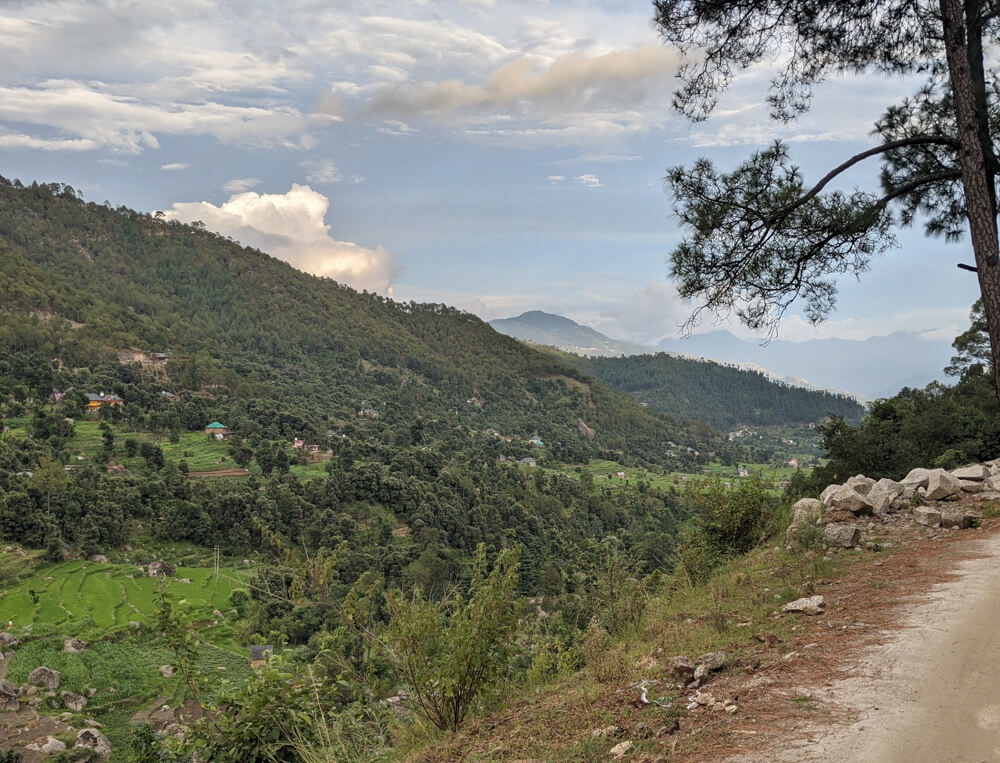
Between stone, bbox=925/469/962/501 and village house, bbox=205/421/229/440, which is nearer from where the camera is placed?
stone, bbox=925/469/962/501

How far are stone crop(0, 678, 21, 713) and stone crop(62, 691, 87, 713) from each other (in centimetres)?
185

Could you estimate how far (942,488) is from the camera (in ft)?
20.8

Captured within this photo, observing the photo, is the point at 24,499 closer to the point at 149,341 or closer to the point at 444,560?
the point at 444,560

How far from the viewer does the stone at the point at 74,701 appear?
81.6 feet

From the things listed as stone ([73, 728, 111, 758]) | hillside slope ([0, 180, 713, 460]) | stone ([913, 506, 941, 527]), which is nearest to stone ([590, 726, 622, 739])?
stone ([913, 506, 941, 527])

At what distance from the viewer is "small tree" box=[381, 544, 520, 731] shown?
3.67 m

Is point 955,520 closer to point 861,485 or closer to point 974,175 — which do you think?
point 861,485

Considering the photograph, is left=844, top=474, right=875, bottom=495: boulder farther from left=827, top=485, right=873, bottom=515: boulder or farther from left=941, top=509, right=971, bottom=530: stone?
left=941, top=509, right=971, bottom=530: stone

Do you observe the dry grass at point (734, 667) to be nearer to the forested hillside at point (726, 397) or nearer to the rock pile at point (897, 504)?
the rock pile at point (897, 504)

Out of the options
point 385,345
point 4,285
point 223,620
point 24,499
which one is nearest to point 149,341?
point 4,285

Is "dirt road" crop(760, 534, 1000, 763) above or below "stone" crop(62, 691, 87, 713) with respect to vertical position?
above

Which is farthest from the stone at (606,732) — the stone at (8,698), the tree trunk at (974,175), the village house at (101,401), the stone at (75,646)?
the village house at (101,401)

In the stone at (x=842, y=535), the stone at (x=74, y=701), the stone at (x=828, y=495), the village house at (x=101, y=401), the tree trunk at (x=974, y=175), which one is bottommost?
the stone at (x=74, y=701)

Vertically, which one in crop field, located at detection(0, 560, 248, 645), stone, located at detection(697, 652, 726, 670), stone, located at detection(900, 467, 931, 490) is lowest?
crop field, located at detection(0, 560, 248, 645)
